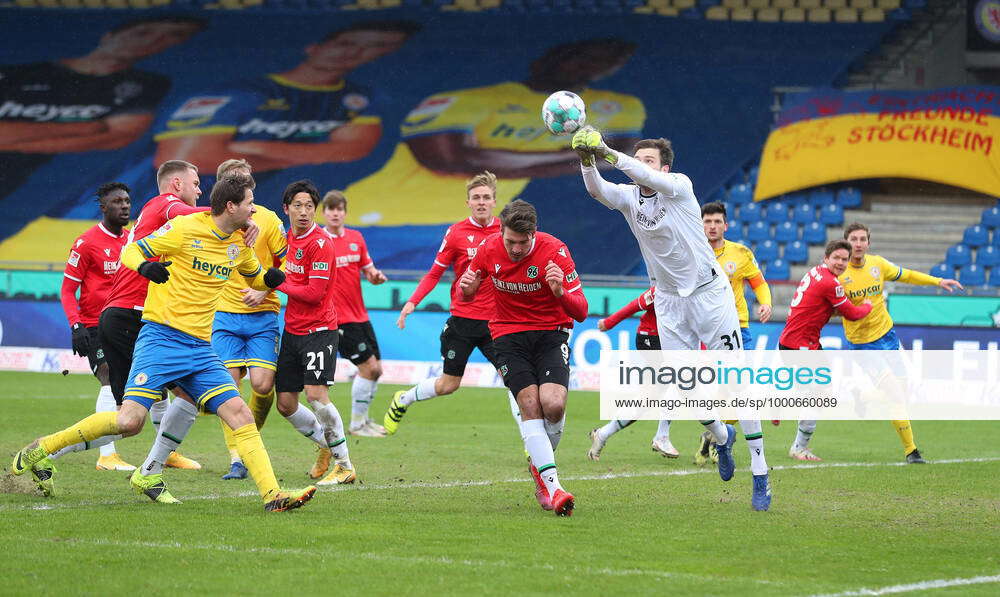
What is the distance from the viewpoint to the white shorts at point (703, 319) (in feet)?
30.8

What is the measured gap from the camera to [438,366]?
865 inches

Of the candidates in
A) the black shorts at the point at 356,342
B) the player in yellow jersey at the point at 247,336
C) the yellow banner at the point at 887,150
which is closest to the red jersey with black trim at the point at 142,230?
the player in yellow jersey at the point at 247,336

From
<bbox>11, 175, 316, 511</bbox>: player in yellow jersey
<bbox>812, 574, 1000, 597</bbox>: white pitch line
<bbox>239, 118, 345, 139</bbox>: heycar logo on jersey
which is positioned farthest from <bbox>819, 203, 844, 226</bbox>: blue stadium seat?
<bbox>812, 574, 1000, 597</bbox>: white pitch line

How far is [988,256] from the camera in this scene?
1099 inches

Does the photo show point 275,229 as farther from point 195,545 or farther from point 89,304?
point 195,545

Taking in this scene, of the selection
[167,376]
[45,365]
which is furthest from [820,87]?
[167,376]

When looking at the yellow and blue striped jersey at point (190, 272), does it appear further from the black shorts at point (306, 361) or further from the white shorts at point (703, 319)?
the white shorts at point (703, 319)

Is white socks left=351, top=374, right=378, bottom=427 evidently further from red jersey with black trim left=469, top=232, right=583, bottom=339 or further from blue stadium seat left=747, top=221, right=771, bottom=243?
blue stadium seat left=747, top=221, right=771, bottom=243

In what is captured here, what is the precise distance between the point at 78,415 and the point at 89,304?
4677 millimetres

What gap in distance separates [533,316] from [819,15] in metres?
26.3

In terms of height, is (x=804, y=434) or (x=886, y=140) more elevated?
(x=804, y=434)

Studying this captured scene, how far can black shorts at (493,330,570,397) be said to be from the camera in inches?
360

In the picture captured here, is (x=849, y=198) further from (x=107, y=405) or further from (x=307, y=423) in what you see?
(x=107, y=405)

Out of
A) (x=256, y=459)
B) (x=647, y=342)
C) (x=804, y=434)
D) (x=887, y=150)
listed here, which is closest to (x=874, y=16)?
(x=887, y=150)
